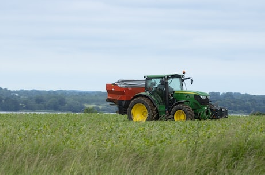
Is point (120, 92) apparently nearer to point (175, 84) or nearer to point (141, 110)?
point (141, 110)

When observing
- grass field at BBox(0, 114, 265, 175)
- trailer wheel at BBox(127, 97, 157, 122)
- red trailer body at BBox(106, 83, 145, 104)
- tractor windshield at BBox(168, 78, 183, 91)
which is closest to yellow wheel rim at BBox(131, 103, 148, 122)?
trailer wheel at BBox(127, 97, 157, 122)

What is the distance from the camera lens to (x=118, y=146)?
11.6 meters

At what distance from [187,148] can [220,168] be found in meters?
1.12

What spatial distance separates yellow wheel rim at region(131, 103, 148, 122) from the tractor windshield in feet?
5.86

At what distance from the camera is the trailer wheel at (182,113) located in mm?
21078

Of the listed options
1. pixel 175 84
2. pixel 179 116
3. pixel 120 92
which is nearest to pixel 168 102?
pixel 179 116

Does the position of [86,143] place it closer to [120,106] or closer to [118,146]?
[118,146]

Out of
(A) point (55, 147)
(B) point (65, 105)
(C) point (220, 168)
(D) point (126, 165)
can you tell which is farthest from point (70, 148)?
(B) point (65, 105)

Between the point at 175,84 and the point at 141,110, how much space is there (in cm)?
217

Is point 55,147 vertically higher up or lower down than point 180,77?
lower down

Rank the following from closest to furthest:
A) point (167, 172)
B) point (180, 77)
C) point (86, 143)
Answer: point (167, 172), point (86, 143), point (180, 77)

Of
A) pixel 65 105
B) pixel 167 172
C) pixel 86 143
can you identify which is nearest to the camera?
pixel 167 172

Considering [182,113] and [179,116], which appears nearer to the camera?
[182,113]

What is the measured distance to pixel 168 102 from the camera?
21.8 m
